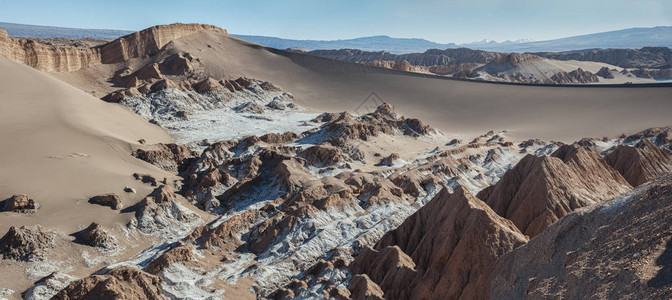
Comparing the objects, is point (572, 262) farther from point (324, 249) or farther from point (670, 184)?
point (324, 249)

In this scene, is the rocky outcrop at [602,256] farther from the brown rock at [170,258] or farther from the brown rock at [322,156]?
the brown rock at [322,156]

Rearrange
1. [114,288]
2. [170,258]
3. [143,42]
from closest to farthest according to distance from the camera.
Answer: [114,288] < [170,258] < [143,42]

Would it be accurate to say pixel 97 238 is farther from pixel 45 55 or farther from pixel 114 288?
pixel 45 55

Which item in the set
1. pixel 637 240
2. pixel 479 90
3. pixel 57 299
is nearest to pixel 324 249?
pixel 57 299

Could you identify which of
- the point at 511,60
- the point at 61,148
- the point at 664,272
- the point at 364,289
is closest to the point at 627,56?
the point at 511,60

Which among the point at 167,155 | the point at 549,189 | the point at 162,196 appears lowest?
the point at 162,196

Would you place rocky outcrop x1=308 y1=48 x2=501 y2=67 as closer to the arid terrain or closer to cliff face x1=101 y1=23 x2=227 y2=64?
cliff face x1=101 y1=23 x2=227 y2=64

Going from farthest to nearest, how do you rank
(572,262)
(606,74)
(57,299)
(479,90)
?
(606,74)
(479,90)
(57,299)
(572,262)
